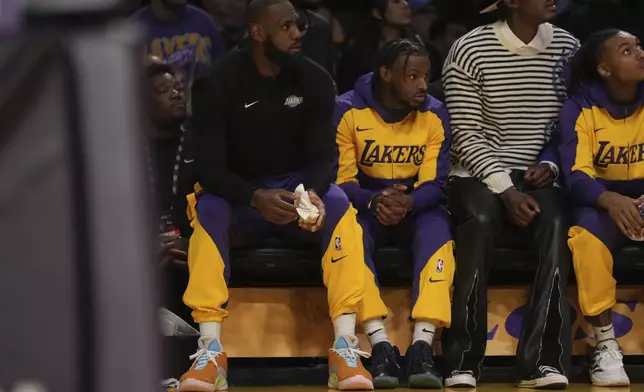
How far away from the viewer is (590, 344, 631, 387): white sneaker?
3344mm

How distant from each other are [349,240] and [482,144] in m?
0.67

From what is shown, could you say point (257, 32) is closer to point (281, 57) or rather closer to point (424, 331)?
point (281, 57)

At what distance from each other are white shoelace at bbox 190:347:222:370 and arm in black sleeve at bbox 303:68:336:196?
63cm

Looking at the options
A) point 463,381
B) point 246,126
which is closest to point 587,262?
point 463,381

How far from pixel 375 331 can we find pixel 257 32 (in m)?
1.07

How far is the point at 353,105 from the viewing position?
365 centimetres

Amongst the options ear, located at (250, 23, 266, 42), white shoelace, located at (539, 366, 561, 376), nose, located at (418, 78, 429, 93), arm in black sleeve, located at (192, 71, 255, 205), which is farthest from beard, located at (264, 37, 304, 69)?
white shoelace, located at (539, 366, 561, 376)

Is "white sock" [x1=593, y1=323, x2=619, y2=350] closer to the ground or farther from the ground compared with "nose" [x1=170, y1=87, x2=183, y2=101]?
Result: closer to the ground

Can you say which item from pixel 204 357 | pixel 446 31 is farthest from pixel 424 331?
pixel 446 31

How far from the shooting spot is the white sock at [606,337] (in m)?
3.42

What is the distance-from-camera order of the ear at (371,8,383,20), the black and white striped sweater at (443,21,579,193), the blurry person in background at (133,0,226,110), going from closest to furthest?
the black and white striped sweater at (443,21,579,193), the blurry person in background at (133,0,226,110), the ear at (371,8,383,20)

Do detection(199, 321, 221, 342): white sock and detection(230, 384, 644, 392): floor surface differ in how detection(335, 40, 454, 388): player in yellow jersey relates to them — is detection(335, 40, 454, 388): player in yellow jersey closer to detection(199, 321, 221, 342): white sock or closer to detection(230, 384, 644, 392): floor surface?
detection(230, 384, 644, 392): floor surface

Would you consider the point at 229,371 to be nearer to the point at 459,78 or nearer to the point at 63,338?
the point at 459,78

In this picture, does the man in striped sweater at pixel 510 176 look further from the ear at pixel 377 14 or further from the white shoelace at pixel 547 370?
the ear at pixel 377 14
